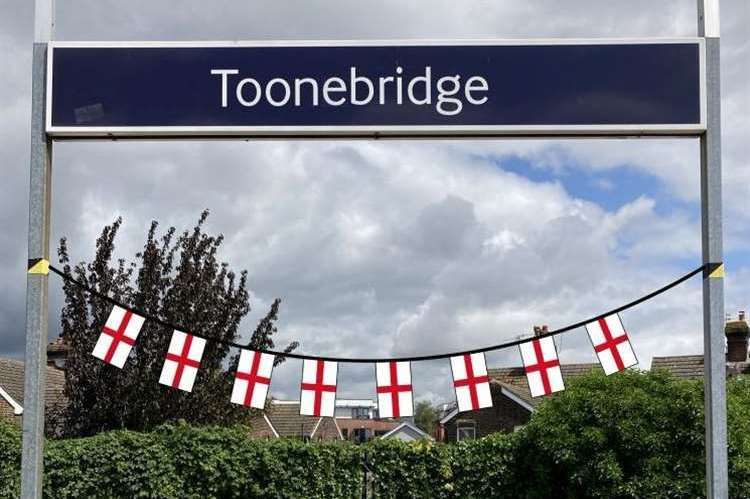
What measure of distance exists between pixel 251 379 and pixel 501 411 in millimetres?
26981

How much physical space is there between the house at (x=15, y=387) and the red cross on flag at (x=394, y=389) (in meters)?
18.0

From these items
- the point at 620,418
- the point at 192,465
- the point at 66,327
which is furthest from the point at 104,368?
the point at 620,418

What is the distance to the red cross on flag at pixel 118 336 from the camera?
7414 mm

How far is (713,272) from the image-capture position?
5.55 meters

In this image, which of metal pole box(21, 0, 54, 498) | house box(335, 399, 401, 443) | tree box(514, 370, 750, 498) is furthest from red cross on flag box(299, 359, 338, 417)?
house box(335, 399, 401, 443)

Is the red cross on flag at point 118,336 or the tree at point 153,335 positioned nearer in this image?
the red cross on flag at point 118,336

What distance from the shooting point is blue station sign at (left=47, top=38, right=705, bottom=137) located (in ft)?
18.5

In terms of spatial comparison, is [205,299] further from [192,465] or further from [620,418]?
[620,418]

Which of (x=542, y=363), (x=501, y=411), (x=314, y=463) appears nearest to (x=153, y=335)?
(x=314, y=463)

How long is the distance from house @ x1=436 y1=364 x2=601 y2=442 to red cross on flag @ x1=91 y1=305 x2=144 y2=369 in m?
24.9

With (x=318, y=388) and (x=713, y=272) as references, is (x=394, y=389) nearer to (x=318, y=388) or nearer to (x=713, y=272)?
(x=318, y=388)

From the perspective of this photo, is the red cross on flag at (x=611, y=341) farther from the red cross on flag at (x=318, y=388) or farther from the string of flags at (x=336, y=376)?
the red cross on flag at (x=318, y=388)


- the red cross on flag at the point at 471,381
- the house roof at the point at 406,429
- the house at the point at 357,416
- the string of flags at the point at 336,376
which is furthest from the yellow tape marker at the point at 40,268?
the house at the point at 357,416

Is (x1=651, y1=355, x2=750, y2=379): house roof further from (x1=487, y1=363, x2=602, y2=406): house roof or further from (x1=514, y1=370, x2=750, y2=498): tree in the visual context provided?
(x1=514, y1=370, x2=750, y2=498): tree
